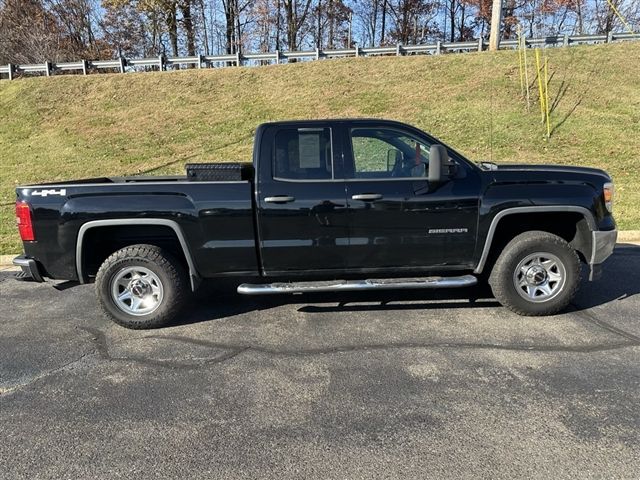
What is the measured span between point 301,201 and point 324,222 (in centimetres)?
29

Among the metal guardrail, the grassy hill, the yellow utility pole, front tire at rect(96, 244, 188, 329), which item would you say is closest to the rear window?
front tire at rect(96, 244, 188, 329)

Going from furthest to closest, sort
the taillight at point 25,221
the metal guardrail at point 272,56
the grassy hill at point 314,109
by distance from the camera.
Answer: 1. the metal guardrail at point 272,56
2. the grassy hill at point 314,109
3. the taillight at point 25,221

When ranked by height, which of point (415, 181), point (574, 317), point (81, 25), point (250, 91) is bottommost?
point (574, 317)

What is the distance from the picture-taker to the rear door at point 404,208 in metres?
4.34

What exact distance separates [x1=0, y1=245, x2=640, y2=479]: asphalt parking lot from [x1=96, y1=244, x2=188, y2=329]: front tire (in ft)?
0.61

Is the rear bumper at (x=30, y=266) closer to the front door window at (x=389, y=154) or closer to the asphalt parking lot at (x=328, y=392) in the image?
the asphalt parking lot at (x=328, y=392)

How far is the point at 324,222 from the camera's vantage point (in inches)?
170

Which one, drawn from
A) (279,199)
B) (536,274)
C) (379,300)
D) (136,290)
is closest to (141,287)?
(136,290)

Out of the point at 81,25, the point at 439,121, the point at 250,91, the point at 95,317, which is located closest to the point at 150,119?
the point at 250,91

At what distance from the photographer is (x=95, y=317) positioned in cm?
482

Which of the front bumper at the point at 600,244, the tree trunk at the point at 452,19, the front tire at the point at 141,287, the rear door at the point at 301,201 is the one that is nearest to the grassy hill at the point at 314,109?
the front bumper at the point at 600,244

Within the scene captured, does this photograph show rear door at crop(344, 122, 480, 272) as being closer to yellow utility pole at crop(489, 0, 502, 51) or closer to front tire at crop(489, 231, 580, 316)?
front tire at crop(489, 231, 580, 316)

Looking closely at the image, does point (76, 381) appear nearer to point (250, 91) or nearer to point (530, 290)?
point (530, 290)

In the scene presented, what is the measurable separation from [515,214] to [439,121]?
39.9 ft
